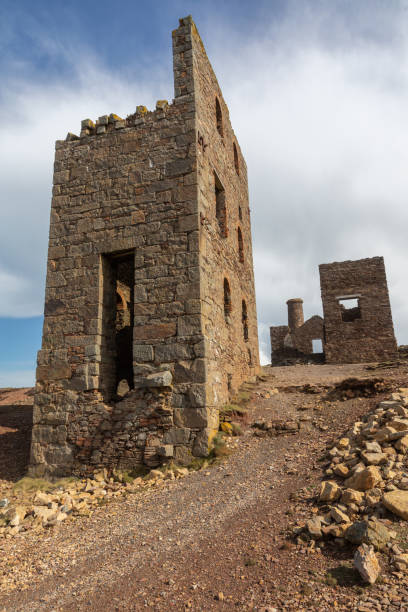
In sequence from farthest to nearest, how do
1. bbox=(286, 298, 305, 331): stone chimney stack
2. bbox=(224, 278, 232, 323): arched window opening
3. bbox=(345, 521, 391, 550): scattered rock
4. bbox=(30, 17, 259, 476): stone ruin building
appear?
1. bbox=(286, 298, 305, 331): stone chimney stack
2. bbox=(224, 278, 232, 323): arched window opening
3. bbox=(30, 17, 259, 476): stone ruin building
4. bbox=(345, 521, 391, 550): scattered rock

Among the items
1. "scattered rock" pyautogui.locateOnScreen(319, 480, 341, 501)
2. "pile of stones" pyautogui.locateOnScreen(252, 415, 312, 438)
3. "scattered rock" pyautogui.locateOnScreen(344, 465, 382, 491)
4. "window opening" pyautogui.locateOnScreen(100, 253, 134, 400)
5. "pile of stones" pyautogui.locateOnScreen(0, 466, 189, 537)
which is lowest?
"pile of stones" pyautogui.locateOnScreen(0, 466, 189, 537)

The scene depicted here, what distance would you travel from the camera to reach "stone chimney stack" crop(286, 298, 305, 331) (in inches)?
1001

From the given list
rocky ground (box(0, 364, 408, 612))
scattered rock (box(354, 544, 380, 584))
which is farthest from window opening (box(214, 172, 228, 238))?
scattered rock (box(354, 544, 380, 584))

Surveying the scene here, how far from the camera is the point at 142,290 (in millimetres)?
7633

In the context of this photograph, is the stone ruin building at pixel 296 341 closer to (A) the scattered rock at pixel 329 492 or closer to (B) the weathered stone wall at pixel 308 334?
(B) the weathered stone wall at pixel 308 334

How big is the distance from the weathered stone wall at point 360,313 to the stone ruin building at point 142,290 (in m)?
10.5

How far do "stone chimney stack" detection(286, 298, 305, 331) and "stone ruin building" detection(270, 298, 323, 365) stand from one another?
2.57 feet

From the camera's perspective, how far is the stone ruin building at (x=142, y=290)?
6.91 metres

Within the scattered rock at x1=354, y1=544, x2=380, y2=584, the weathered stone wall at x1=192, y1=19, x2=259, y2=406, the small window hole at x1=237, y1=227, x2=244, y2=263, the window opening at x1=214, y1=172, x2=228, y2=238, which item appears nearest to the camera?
the scattered rock at x1=354, y1=544, x2=380, y2=584

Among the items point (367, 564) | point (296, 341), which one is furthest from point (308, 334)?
point (367, 564)

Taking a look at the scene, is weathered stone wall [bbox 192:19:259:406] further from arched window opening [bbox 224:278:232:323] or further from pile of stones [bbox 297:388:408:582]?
pile of stones [bbox 297:388:408:582]

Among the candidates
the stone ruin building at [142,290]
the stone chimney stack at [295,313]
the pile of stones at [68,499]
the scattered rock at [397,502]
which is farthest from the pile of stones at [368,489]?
the stone chimney stack at [295,313]

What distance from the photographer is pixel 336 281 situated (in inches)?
748

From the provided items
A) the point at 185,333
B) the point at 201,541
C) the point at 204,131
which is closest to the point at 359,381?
the point at 185,333
